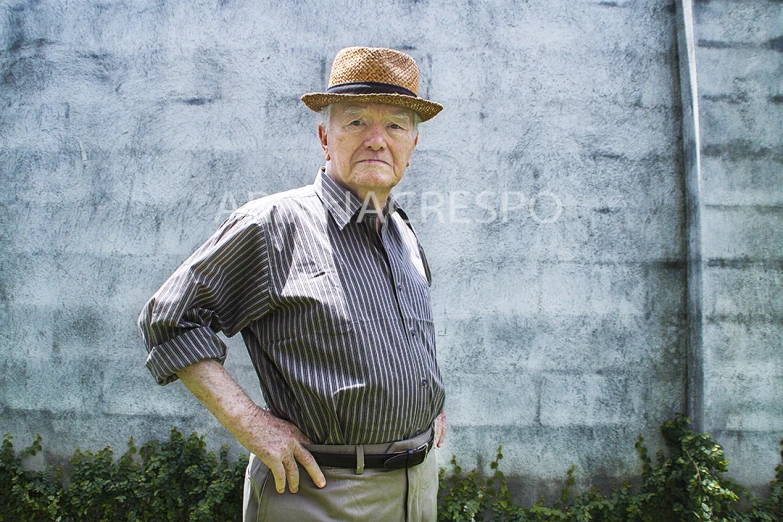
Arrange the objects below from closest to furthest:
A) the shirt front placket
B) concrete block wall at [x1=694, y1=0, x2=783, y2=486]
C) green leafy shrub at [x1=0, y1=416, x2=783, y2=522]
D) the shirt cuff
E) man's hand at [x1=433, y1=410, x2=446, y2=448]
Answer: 1. the shirt cuff
2. the shirt front placket
3. man's hand at [x1=433, y1=410, x2=446, y2=448]
4. green leafy shrub at [x1=0, y1=416, x2=783, y2=522]
5. concrete block wall at [x1=694, y1=0, x2=783, y2=486]

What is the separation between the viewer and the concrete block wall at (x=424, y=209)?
125 inches

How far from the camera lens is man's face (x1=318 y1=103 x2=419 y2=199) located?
183cm

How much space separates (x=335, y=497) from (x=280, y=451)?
0.23 metres

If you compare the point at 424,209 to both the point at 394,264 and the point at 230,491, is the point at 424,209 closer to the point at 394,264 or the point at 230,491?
the point at 394,264

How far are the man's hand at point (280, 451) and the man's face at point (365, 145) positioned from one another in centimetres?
77

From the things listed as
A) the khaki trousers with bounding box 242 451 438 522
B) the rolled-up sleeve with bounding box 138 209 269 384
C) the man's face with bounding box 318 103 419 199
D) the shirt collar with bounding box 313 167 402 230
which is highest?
the man's face with bounding box 318 103 419 199

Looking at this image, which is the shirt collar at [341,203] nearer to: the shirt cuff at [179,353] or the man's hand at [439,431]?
the shirt cuff at [179,353]

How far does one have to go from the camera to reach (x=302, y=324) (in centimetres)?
160

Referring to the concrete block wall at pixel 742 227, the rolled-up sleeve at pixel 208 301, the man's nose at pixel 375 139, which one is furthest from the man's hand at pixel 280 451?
the concrete block wall at pixel 742 227

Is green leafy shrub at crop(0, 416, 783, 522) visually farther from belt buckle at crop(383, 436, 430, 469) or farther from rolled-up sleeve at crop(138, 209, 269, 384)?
rolled-up sleeve at crop(138, 209, 269, 384)

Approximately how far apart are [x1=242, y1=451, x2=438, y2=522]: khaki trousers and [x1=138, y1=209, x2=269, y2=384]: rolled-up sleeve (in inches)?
16.3

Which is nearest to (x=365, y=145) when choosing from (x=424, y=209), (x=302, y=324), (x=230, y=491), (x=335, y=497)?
(x=302, y=324)

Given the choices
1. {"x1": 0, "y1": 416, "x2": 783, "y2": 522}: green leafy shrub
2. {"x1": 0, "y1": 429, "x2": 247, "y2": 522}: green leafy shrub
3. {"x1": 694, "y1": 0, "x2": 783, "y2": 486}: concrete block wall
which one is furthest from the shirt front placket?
{"x1": 694, "y1": 0, "x2": 783, "y2": 486}: concrete block wall

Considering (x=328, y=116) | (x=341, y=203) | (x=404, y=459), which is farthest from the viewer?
(x=328, y=116)
